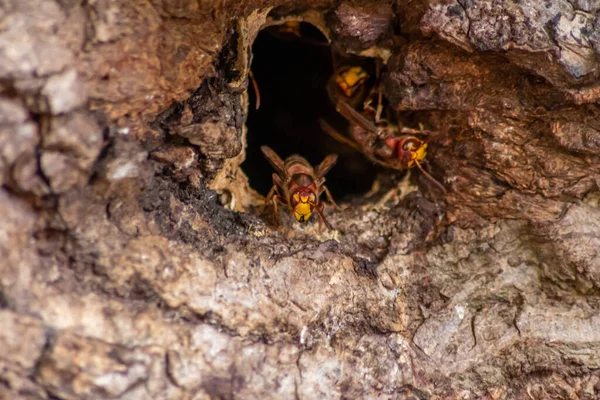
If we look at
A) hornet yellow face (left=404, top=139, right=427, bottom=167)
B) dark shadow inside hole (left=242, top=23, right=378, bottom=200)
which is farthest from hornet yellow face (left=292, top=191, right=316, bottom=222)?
dark shadow inside hole (left=242, top=23, right=378, bottom=200)

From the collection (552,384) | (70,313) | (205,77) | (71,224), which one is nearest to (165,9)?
(205,77)

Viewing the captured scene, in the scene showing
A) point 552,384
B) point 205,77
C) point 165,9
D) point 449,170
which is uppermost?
point 165,9

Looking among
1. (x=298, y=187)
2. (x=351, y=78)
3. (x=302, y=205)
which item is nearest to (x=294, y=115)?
(x=351, y=78)

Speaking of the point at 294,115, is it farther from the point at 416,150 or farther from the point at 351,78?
the point at 416,150

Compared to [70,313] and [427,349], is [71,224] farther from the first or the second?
[427,349]

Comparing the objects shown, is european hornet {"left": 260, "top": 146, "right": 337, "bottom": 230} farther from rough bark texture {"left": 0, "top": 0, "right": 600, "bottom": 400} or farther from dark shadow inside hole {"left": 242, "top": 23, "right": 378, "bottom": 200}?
dark shadow inside hole {"left": 242, "top": 23, "right": 378, "bottom": 200}
